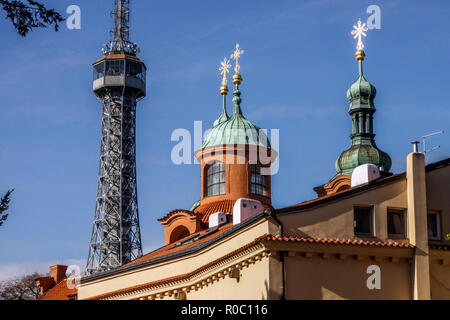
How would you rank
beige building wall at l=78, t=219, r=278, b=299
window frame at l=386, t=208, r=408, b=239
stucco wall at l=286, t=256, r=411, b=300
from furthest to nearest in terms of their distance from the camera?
window frame at l=386, t=208, r=408, b=239, beige building wall at l=78, t=219, r=278, b=299, stucco wall at l=286, t=256, r=411, b=300

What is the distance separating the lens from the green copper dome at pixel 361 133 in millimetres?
63719

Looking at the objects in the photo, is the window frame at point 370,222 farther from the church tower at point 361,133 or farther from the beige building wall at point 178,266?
the church tower at point 361,133

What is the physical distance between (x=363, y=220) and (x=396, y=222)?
1.23m

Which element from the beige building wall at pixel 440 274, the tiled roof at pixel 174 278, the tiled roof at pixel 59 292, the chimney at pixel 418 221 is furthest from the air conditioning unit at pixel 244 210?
the tiled roof at pixel 59 292

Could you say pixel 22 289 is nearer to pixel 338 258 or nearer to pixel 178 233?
pixel 178 233

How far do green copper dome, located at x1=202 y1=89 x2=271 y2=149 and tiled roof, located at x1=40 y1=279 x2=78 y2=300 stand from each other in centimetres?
1099

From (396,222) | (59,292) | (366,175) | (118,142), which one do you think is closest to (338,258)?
(396,222)

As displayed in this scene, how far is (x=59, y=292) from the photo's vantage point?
5659 cm

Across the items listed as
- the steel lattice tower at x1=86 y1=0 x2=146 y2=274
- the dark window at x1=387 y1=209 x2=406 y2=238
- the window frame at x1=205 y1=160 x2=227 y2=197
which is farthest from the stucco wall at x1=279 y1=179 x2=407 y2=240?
the steel lattice tower at x1=86 y1=0 x2=146 y2=274

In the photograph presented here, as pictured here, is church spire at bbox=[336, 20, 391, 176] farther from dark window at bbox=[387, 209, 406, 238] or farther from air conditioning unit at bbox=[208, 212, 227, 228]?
dark window at bbox=[387, 209, 406, 238]

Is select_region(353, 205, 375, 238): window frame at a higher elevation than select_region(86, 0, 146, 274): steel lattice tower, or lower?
lower

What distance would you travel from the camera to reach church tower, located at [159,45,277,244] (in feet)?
174

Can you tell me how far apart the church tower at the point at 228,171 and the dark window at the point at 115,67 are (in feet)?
234
